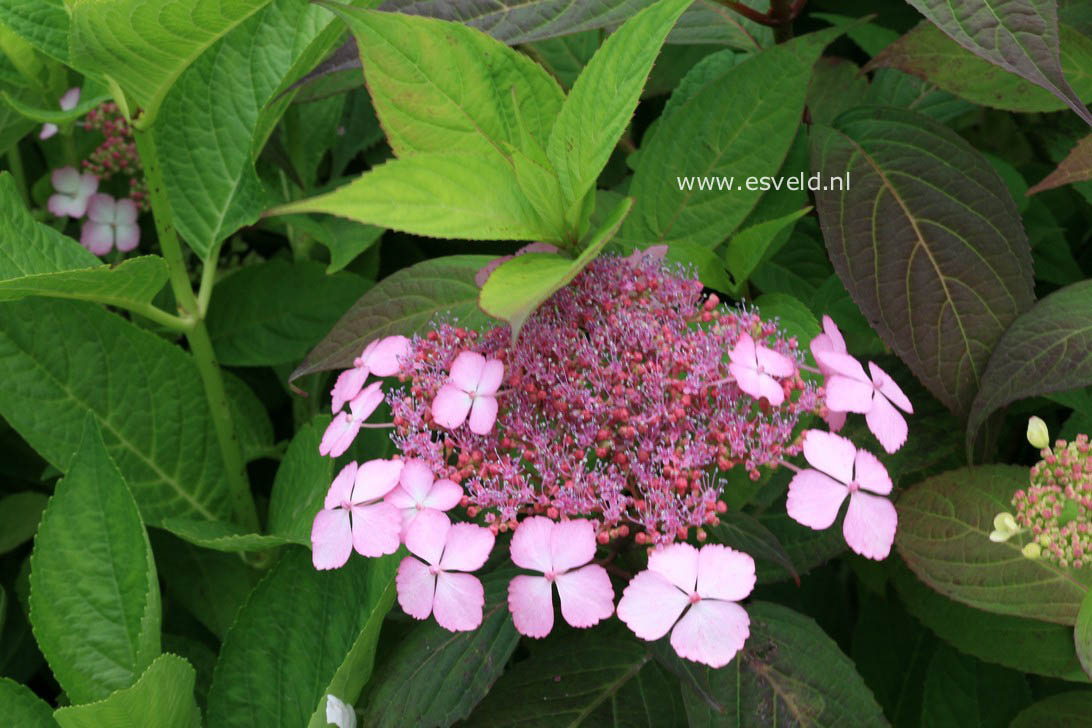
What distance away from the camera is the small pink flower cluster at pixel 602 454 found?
0.57 metres

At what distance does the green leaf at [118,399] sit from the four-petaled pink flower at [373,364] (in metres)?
0.28

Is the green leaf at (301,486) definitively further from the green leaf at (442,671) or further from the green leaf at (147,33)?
the green leaf at (147,33)

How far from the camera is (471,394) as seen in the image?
62 cm

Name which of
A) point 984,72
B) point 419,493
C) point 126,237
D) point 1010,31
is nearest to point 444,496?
point 419,493

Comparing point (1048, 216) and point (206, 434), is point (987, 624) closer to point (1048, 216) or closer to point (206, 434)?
point (1048, 216)

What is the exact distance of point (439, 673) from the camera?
65 centimetres

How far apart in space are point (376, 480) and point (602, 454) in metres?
0.13

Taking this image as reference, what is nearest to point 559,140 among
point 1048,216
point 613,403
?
point 613,403

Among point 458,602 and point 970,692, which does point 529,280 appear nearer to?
point 458,602

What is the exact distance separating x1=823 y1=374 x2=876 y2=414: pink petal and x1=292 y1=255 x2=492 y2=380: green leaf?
10.2 inches

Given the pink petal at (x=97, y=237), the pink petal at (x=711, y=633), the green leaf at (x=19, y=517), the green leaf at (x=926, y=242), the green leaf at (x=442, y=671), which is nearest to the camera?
the pink petal at (x=711, y=633)

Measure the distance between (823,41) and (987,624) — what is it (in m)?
0.47

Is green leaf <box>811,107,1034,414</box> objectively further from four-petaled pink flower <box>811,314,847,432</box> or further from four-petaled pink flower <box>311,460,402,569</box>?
four-petaled pink flower <box>311,460,402,569</box>

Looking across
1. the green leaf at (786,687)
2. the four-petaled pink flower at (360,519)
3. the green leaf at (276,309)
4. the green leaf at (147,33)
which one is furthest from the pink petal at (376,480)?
the green leaf at (276,309)
